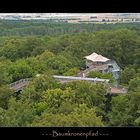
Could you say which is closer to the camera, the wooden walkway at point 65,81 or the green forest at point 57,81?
the green forest at point 57,81

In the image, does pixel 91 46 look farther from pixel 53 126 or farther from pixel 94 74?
pixel 53 126

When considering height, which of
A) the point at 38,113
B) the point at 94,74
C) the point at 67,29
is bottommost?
the point at 38,113

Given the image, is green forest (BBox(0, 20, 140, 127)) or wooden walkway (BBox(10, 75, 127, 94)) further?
wooden walkway (BBox(10, 75, 127, 94))

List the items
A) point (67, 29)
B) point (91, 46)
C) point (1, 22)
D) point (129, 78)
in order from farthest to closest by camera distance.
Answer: point (91, 46)
point (67, 29)
point (129, 78)
point (1, 22)

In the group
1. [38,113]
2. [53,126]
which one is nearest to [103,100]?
[38,113]
